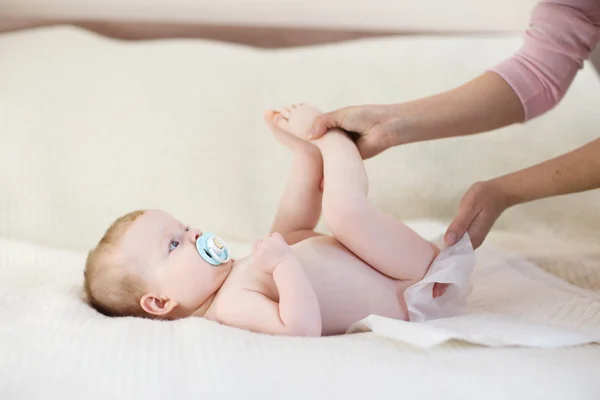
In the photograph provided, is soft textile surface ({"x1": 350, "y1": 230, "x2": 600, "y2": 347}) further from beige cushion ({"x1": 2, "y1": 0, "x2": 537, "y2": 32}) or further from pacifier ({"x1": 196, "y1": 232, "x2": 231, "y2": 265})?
beige cushion ({"x1": 2, "y1": 0, "x2": 537, "y2": 32})

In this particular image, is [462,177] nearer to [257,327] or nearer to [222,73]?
[222,73]

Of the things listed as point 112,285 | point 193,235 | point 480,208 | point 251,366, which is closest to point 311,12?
point 480,208

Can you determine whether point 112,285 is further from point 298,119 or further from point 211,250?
point 298,119

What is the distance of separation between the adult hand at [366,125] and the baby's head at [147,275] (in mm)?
268

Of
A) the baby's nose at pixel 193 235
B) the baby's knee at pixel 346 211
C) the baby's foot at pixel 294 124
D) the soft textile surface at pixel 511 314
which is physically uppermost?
the baby's foot at pixel 294 124

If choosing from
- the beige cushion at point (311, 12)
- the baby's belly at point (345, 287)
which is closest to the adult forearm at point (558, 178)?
the baby's belly at point (345, 287)

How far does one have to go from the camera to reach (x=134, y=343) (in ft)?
2.52

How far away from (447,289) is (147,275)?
0.44 meters

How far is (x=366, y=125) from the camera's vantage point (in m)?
1.08

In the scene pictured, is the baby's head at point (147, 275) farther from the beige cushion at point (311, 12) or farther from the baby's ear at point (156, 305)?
the beige cushion at point (311, 12)

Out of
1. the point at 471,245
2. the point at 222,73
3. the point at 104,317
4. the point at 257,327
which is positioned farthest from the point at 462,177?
the point at 104,317

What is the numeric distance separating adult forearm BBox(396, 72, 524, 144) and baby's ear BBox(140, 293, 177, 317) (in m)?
0.46

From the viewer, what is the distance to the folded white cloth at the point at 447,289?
99cm

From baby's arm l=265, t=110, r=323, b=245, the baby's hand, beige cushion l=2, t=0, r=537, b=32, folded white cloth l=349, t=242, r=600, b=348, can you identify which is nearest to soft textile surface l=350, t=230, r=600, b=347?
folded white cloth l=349, t=242, r=600, b=348
